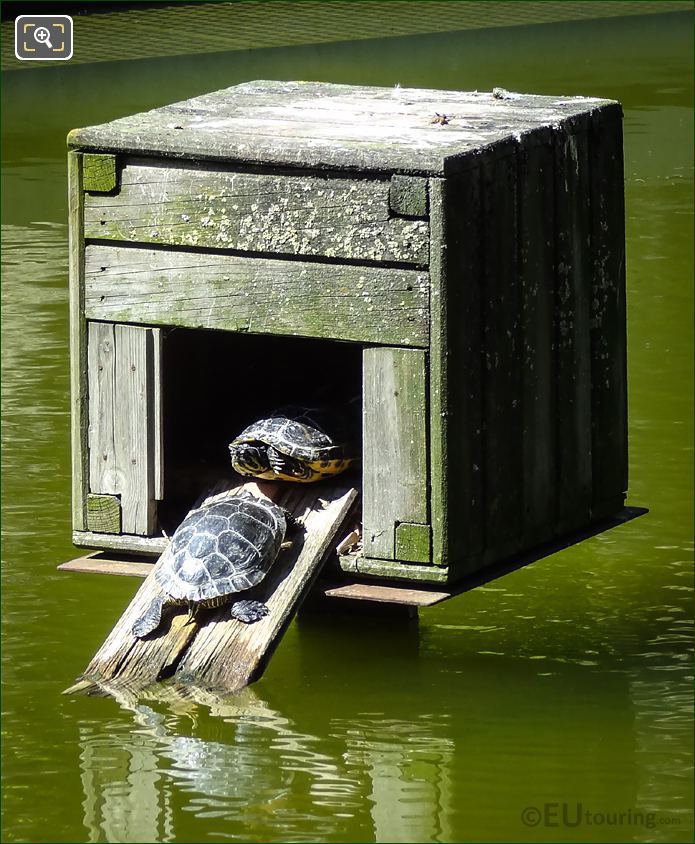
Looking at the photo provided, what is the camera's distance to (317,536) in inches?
276

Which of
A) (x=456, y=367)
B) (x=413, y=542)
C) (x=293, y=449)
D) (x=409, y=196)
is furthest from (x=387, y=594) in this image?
(x=409, y=196)

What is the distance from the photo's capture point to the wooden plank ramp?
22.2 feet

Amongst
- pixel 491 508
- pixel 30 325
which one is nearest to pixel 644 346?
pixel 30 325

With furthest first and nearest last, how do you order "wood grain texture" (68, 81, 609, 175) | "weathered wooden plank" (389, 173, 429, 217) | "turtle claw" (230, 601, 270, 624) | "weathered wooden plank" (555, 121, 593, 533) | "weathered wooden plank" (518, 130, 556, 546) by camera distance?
1. "weathered wooden plank" (555, 121, 593, 533)
2. "weathered wooden plank" (518, 130, 556, 546)
3. "turtle claw" (230, 601, 270, 624)
4. "wood grain texture" (68, 81, 609, 175)
5. "weathered wooden plank" (389, 173, 429, 217)

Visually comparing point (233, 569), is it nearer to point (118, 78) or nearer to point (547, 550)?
point (547, 550)

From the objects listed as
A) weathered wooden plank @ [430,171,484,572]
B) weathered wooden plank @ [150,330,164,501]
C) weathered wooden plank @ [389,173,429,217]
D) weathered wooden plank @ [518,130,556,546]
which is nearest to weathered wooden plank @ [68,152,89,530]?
weathered wooden plank @ [150,330,164,501]

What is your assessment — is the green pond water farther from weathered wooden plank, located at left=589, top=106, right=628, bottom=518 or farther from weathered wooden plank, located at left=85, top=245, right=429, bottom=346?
weathered wooden plank, located at left=85, top=245, right=429, bottom=346

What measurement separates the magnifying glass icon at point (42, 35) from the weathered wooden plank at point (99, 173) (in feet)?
29.9

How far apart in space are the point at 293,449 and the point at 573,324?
108 cm

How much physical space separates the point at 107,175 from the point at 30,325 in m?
4.78

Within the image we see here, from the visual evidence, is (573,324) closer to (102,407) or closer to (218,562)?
(218,562)

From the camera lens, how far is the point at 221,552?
6832mm

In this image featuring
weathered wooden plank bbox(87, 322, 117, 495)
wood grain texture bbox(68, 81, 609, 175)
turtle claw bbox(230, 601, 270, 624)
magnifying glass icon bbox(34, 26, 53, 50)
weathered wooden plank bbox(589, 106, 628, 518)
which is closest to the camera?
wood grain texture bbox(68, 81, 609, 175)

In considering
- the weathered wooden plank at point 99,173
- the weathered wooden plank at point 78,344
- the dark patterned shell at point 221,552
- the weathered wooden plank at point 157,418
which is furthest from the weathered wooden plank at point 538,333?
the weathered wooden plank at point 78,344
